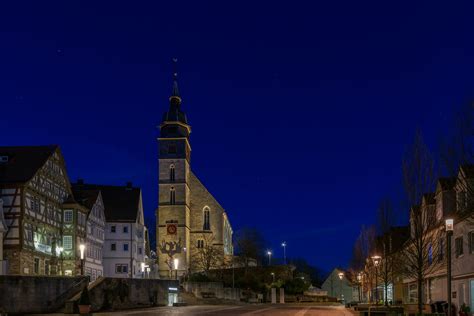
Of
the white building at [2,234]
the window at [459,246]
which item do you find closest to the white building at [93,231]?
the white building at [2,234]

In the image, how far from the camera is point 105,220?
3501 inches

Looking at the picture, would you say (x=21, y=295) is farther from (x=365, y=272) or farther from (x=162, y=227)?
(x=162, y=227)

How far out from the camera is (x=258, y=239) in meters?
116

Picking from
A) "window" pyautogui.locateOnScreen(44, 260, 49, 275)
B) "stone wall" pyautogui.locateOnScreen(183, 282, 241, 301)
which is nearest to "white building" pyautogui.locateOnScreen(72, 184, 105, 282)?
"window" pyautogui.locateOnScreen(44, 260, 49, 275)

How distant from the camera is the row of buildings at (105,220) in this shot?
60.2 metres

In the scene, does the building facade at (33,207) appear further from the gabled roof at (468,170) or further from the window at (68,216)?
the gabled roof at (468,170)

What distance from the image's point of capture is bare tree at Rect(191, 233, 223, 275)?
10631 centimetres

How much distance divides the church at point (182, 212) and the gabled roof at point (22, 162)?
40463 mm

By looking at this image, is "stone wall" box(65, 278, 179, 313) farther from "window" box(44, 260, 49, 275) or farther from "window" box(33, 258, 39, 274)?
"window" box(44, 260, 49, 275)

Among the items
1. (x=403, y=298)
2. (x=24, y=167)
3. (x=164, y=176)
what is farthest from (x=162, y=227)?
(x=403, y=298)

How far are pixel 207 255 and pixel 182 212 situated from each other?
784cm

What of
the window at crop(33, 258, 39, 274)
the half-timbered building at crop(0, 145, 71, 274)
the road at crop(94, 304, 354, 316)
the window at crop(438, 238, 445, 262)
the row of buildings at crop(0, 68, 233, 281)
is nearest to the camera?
the window at crop(438, 238, 445, 262)

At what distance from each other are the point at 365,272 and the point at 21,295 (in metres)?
35.6

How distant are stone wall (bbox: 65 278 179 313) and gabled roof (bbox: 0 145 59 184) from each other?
15.6 metres
